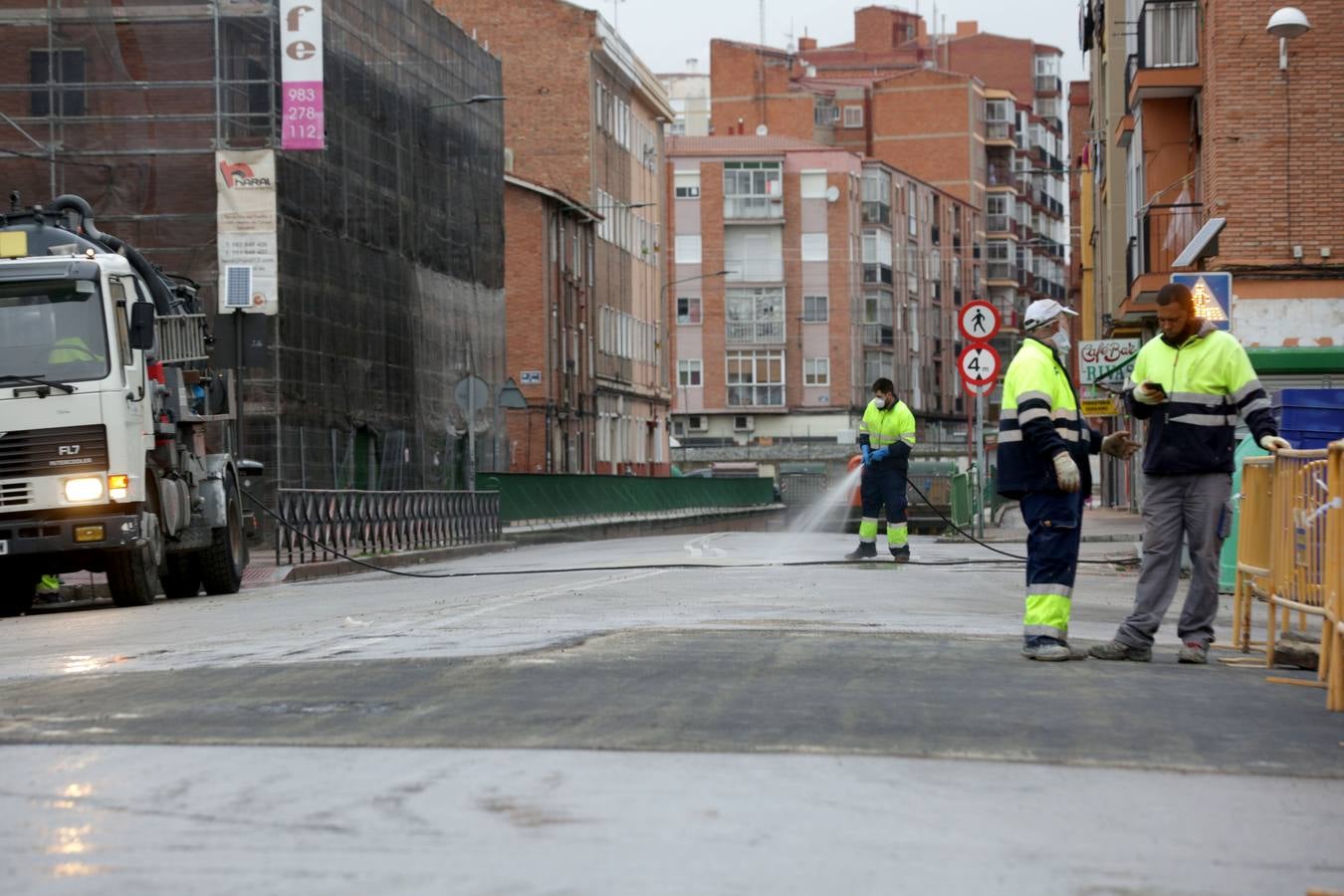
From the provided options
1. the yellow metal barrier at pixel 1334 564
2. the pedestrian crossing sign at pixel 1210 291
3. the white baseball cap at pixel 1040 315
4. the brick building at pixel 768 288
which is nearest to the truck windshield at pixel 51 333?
the pedestrian crossing sign at pixel 1210 291

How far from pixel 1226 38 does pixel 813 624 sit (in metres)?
19.2

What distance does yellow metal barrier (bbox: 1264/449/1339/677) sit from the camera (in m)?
→ 9.55

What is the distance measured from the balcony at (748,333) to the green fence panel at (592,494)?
35.6 meters

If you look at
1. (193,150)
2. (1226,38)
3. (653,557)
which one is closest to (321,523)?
(653,557)

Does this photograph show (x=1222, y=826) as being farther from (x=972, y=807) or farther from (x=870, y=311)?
(x=870, y=311)

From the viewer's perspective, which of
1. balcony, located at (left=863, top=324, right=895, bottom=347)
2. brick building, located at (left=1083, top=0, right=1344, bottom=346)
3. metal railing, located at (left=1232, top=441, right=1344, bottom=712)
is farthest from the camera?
balcony, located at (left=863, top=324, right=895, bottom=347)

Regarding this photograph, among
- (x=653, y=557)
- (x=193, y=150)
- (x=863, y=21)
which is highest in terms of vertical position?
(x=863, y=21)

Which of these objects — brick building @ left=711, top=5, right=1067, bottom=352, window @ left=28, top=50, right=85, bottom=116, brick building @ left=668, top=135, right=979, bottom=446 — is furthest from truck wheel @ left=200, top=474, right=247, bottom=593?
brick building @ left=711, top=5, right=1067, bottom=352

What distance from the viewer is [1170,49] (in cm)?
3409

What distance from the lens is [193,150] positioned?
3522 cm

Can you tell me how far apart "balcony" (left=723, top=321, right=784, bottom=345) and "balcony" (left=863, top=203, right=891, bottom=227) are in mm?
7612

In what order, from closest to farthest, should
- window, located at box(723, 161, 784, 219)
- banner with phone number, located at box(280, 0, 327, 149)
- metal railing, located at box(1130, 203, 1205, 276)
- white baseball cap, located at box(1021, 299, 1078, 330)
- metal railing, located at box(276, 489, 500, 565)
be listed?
1. white baseball cap, located at box(1021, 299, 1078, 330)
2. metal railing, located at box(276, 489, 500, 565)
3. metal railing, located at box(1130, 203, 1205, 276)
4. banner with phone number, located at box(280, 0, 327, 149)
5. window, located at box(723, 161, 784, 219)

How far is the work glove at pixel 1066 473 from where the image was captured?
9.75 meters

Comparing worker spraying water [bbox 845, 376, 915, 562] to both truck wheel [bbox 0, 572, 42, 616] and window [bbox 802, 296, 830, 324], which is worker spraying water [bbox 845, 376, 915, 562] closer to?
truck wheel [bbox 0, 572, 42, 616]
